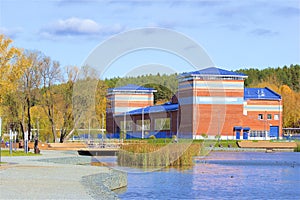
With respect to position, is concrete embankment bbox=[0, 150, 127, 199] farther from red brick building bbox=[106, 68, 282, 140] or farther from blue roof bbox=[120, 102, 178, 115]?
blue roof bbox=[120, 102, 178, 115]

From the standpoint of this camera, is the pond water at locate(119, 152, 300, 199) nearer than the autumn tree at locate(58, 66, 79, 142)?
Yes

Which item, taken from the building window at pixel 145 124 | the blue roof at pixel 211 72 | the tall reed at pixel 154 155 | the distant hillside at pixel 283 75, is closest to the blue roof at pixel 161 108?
the building window at pixel 145 124

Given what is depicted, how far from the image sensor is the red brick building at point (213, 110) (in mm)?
87438

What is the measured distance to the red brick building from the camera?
87438mm

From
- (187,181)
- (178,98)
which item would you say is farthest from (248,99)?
(187,181)

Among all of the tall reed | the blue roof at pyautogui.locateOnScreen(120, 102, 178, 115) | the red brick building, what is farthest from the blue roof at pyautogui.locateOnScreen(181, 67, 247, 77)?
the tall reed

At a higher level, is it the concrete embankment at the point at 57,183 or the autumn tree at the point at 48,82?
the autumn tree at the point at 48,82

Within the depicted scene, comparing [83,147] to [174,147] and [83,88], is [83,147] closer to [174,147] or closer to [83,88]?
[83,88]

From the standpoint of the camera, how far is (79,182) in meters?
21.1

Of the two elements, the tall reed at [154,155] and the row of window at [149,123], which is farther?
the row of window at [149,123]

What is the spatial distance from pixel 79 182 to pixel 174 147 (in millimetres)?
17089

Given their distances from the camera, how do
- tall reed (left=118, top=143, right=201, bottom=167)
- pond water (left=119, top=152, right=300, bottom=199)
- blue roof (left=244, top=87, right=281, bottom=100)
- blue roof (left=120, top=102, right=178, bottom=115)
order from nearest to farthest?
pond water (left=119, top=152, right=300, bottom=199) → tall reed (left=118, top=143, right=201, bottom=167) → blue roof (left=120, top=102, right=178, bottom=115) → blue roof (left=244, top=87, right=281, bottom=100)

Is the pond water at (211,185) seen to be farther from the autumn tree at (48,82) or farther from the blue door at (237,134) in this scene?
the blue door at (237,134)

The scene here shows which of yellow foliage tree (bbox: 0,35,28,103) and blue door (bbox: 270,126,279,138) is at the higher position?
yellow foliage tree (bbox: 0,35,28,103)
